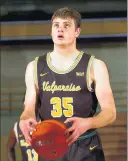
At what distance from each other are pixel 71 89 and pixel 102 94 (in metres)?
0.09

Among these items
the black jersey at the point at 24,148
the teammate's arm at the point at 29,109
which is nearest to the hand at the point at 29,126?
the teammate's arm at the point at 29,109

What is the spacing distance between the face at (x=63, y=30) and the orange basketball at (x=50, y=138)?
24 centimetres

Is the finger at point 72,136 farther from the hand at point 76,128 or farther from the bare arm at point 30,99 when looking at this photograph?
the bare arm at point 30,99

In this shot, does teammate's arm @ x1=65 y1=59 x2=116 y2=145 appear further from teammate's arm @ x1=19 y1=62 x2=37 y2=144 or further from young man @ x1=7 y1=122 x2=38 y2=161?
young man @ x1=7 y1=122 x2=38 y2=161

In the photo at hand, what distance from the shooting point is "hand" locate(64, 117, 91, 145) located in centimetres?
106

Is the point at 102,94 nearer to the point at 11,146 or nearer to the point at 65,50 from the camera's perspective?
the point at 65,50

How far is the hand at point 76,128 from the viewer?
3.48 feet

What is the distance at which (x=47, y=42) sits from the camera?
4.75 ft

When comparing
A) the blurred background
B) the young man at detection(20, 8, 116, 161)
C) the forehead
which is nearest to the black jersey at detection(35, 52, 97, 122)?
the young man at detection(20, 8, 116, 161)

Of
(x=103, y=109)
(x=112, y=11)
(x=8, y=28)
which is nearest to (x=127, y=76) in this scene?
(x=112, y=11)

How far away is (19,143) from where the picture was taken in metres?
1.47

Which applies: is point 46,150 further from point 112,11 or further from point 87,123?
point 112,11

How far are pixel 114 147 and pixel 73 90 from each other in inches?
16.8

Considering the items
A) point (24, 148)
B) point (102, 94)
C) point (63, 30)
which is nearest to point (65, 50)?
point (63, 30)
